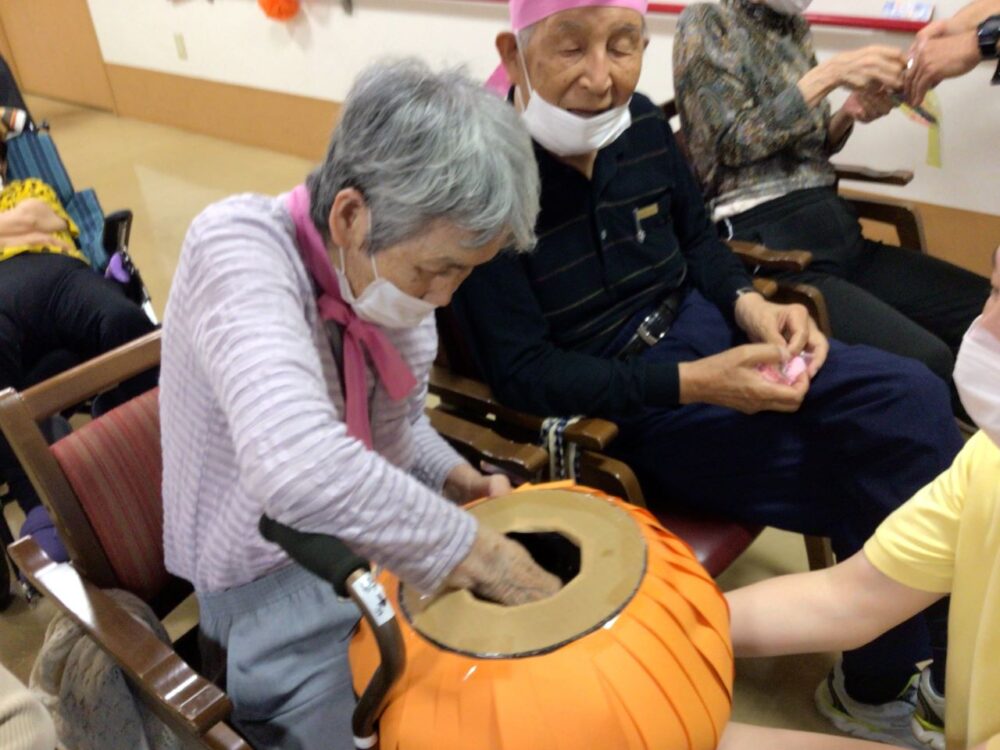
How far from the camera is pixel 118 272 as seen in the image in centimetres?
245

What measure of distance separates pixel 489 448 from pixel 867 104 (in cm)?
145

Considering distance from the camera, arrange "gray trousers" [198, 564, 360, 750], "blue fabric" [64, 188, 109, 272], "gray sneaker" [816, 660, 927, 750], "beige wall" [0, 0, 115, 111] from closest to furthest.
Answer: "gray trousers" [198, 564, 360, 750]
"gray sneaker" [816, 660, 927, 750]
"blue fabric" [64, 188, 109, 272]
"beige wall" [0, 0, 115, 111]

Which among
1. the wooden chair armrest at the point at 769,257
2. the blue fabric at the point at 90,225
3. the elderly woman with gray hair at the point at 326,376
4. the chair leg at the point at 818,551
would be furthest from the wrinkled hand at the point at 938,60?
the blue fabric at the point at 90,225

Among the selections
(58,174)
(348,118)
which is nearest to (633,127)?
(348,118)

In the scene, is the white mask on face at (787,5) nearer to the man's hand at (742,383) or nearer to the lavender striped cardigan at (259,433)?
the man's hand at (742,383)

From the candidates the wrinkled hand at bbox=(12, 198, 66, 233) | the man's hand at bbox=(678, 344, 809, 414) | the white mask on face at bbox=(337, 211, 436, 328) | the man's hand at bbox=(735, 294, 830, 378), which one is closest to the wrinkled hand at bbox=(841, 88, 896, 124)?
the man's hand at bbox=(735, 294, 830, 378)

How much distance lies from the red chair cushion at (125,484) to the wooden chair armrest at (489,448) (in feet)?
1.64

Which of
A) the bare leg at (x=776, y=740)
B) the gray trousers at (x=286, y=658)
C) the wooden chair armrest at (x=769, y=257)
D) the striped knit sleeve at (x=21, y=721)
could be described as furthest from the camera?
the wooden chair armrest at (x=769, y=257)

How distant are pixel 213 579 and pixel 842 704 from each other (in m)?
1.20

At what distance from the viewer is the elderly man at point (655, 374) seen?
150 centimetres

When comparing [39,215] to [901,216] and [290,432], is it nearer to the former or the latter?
[290,432]

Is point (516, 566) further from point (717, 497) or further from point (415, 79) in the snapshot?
point (717, 497)

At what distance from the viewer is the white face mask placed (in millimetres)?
1536

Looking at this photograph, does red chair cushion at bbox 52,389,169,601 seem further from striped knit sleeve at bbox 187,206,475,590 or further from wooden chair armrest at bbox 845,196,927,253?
wooden chair armrest at bbox 845,196,927,253
